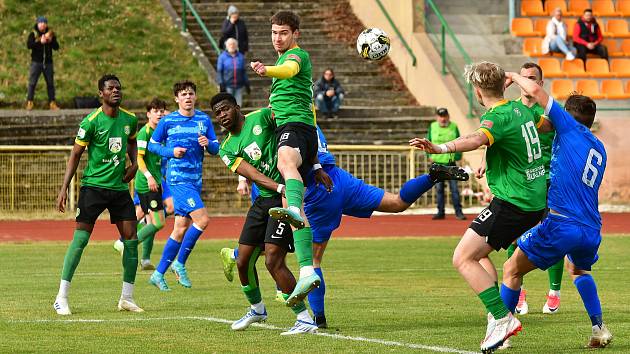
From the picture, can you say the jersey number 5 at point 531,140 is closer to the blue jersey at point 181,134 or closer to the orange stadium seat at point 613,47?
the blue jersey at point 181,134

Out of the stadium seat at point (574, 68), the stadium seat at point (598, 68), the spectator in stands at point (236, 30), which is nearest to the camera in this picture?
the spectator in stands at point (236, 30)

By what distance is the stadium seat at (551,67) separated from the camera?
33406 millimetres

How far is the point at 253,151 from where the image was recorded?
11438 mm

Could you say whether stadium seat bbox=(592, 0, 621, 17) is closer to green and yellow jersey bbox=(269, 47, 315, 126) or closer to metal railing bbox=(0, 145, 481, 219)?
metal railing bbox=(0, 145, 481, 219)

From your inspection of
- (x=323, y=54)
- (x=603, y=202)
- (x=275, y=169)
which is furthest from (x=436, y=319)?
(x=323, y=54)

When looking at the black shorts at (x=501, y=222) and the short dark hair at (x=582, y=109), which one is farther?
the short dark hair at (x=582, y=109)

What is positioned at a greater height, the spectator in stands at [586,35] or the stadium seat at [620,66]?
the spectator in stands at [586,35]

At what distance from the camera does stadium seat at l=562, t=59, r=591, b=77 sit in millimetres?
33656

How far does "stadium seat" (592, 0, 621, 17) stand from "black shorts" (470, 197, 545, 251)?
27393 millimetres

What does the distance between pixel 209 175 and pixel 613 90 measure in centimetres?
1061

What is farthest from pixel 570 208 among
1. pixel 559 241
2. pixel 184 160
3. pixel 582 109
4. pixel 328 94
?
pixel 328 94

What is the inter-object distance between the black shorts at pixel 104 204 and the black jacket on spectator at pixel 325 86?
18.7 m

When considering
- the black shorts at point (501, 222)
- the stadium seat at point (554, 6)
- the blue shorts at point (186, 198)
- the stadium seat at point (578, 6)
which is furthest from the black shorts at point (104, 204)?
the stadium seat at point (578, 6)

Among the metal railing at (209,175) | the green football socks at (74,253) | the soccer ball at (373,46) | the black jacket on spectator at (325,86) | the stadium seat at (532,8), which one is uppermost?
the stadium seat at (532,8)
